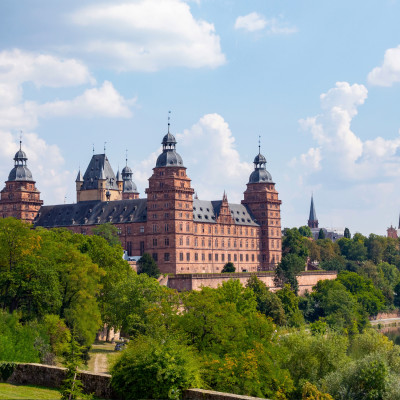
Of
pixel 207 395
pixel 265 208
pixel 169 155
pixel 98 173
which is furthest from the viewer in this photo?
pixel 98 173

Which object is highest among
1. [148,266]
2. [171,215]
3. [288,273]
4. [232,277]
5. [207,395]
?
[171,215]

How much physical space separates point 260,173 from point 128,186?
4180 centimetres

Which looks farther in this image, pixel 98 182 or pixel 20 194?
pixel 98 182

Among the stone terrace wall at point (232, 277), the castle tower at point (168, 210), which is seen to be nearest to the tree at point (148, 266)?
the stone terrace wall at point (232, 277)

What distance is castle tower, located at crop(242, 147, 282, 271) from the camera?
504ft

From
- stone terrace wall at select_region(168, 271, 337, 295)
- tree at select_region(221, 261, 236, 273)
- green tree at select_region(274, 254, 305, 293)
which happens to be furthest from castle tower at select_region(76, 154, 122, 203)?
green tree at select_region(274, 254, 305, 293)

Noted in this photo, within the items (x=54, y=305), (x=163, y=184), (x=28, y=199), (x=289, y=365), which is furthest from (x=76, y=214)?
(x=289, y=365)

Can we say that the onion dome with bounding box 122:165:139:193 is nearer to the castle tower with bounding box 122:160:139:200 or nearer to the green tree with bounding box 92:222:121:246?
the castle tower with bounding box 122:160:139:200

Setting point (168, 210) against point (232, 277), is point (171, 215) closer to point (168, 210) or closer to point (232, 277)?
point (168, 210)

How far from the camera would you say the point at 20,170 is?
498 feet

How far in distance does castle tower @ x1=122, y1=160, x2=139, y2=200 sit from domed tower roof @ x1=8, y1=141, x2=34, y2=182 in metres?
35.2

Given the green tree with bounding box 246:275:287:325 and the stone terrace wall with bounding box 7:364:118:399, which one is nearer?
the stone terrace wall with bounding box 7:364:118:399

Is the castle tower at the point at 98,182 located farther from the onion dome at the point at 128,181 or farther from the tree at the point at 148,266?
the tree at the point at 148,266

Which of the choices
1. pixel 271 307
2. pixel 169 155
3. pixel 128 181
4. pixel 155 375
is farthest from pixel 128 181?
pixel 155 375
